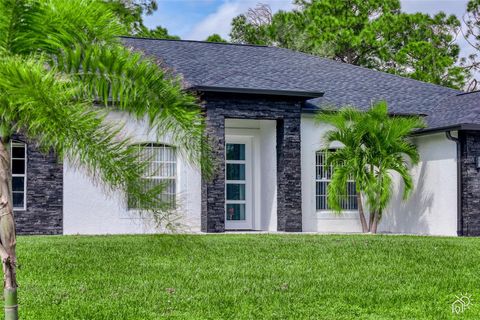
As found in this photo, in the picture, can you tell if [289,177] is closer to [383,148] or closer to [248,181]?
[248,181]

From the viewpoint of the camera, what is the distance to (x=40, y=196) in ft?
52.9

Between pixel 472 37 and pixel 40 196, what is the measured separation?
27.9 m

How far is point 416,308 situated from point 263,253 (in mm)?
3933

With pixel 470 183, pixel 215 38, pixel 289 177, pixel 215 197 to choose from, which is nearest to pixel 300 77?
pixel 289 177

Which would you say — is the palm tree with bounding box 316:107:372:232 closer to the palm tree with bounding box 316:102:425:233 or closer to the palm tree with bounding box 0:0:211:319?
the palm tree with bounding box 316:102:425:233

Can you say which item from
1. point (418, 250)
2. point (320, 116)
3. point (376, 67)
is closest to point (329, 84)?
point (320, 116)

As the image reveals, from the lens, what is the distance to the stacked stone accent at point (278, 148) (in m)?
16.6

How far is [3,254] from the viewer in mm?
4418

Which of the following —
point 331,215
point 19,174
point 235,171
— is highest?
point 235,171

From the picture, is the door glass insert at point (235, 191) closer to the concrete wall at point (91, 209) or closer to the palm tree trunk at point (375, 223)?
the concrete wall at point (91, 209)

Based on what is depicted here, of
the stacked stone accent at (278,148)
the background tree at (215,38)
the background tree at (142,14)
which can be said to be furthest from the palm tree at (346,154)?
the background tree at (215,38)

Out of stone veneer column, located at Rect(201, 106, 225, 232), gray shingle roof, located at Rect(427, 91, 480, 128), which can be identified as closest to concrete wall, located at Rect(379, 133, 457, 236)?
gray shingle roof, located at Rect(427, 91, 480, 128)

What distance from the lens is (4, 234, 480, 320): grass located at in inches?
293

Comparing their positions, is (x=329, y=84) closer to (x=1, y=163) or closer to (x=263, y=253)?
(x=263, y=253)
